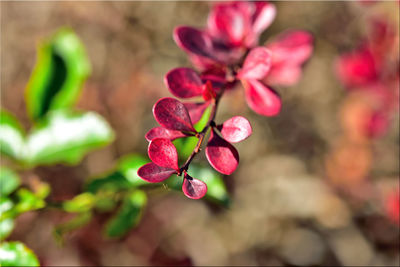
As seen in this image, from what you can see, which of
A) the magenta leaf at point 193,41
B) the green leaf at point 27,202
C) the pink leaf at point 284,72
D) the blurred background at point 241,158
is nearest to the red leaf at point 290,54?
the pink leaf at point 284,72

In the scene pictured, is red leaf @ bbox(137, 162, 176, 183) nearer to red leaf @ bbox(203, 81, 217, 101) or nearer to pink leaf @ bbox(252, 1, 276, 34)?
red leaf @ bbox(203, 81, 217, 101)

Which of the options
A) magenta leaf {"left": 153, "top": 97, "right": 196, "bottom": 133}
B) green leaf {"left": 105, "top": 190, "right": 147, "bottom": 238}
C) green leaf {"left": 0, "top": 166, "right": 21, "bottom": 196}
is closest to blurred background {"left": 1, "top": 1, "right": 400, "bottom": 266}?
green leaf {"left": 105, "top": 190, "right": 147, "bottom": 238}

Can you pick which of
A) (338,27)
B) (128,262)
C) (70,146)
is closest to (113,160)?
(128,262)

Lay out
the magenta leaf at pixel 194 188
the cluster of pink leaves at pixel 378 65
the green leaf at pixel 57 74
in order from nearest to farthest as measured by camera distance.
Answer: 1. the magenta leaf at pixel 194 188
2. the green leaf at pixel 57 74
3. the cluster of pink leaves at pixel 378 65

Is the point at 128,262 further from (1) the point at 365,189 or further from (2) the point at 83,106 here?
(1) the point at 365,189

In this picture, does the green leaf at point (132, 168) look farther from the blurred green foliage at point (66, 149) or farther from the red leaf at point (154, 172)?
the red leaf at point (154, 172)

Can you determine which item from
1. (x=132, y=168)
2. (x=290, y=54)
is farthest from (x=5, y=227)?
(x=290, y=54)
